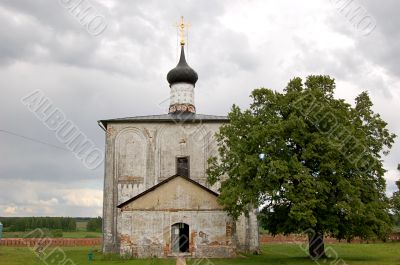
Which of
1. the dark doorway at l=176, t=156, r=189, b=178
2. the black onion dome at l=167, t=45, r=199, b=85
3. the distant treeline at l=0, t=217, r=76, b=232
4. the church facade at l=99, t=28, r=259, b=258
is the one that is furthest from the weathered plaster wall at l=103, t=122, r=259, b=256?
the distant treeline at l=0, t=217, r=76, b=232

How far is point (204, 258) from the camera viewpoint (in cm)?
2025

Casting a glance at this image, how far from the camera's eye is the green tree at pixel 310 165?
17609 millimetres

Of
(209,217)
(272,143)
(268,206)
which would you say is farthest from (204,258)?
(272,143)

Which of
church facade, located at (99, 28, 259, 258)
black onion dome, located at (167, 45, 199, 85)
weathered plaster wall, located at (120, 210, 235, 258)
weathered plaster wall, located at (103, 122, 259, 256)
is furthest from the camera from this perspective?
black onion dome, located at (167, 45, 199, 85)

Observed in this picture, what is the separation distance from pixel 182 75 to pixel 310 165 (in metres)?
13.2

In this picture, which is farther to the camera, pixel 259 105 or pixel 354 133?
pixel 259 105

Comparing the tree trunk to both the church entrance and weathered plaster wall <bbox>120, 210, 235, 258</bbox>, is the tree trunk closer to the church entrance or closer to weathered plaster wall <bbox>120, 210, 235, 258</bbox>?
weathered plaster wall <bbox>120, 210, 235, 258</bbox>

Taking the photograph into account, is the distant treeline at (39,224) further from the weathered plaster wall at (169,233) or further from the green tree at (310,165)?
the green tree at (310,165)

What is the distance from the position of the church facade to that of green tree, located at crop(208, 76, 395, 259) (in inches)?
85.3

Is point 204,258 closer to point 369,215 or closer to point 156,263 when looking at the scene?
point 156,263

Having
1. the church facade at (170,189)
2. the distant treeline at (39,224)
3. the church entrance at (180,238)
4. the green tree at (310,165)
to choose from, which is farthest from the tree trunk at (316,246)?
the distant treeline at (39,224)

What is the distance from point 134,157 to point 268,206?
9342 millimetres

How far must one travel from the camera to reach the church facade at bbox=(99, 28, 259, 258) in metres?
21.1

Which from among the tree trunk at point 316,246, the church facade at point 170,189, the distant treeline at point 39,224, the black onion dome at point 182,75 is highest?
the black onion dome at point 182,75
